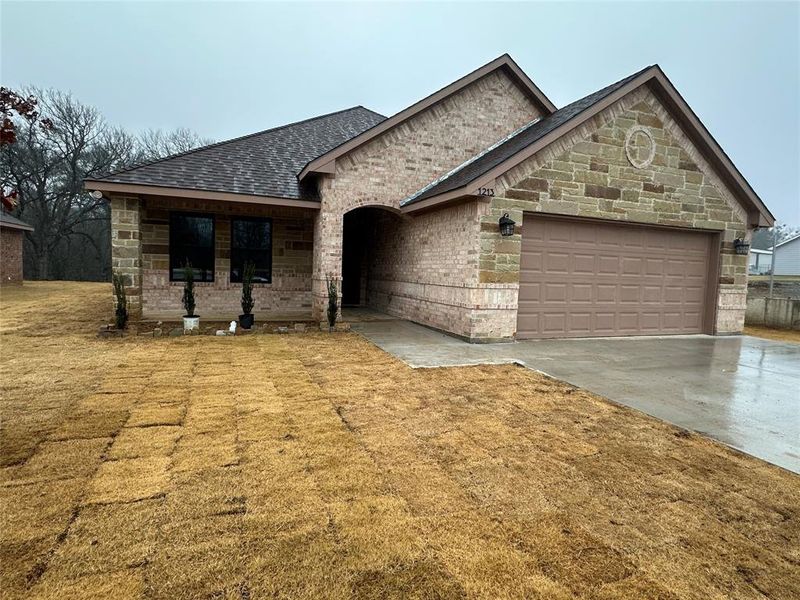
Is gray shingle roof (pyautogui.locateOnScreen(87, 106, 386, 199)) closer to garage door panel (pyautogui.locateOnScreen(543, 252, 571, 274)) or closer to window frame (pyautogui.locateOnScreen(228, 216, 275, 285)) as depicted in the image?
window frame (pyautogui.locateOnScreen(228, 216, 275, 285))

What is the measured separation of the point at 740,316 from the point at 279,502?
12.8 m

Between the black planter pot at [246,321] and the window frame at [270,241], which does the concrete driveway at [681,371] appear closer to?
the black planter pot at [246,321]

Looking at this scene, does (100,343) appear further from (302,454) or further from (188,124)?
(188,124)

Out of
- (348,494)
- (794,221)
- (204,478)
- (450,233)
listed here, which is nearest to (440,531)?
(348,494)

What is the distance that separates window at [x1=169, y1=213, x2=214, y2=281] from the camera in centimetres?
1204

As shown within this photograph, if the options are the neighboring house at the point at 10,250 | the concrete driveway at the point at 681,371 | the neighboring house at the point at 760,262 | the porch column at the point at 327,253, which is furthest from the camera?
the neighboring house at the point at 760,262

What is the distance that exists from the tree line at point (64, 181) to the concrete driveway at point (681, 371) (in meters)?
26.8

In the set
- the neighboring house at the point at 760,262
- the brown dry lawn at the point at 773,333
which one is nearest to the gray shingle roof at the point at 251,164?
the brown dry lawn at the point at 773,333

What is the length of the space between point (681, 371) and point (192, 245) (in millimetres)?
11419

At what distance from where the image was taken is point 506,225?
29.6ft

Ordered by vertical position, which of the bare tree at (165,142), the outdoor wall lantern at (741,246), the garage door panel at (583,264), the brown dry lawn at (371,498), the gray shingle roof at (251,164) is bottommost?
the brown dry lawn at (371,498)

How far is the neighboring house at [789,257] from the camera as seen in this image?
32.8 meters

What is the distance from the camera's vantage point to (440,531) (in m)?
2.75

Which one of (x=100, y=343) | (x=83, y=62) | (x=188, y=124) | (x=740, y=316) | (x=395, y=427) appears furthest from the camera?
(x=188, y=124)
